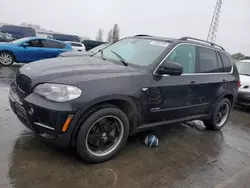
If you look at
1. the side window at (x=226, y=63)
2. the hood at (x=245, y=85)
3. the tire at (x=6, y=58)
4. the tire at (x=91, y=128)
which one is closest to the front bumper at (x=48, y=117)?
the tire at (x=91, y=128)

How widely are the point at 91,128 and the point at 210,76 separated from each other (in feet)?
8.66

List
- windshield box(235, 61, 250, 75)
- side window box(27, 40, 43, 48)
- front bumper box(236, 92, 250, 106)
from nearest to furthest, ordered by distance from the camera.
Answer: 1. front bumper box(236, 92, 250, 106)
2. windshield box(235, 61, 250, 75)
3. side window box(27, 40, 43, 48)

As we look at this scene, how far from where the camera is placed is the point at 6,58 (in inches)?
407

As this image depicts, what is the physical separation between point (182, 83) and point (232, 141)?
1.93m

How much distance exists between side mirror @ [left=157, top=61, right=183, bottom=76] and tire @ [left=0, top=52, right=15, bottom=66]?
8.79 meters

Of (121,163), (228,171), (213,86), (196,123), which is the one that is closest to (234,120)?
(196,123)

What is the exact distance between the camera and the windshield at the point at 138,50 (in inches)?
147

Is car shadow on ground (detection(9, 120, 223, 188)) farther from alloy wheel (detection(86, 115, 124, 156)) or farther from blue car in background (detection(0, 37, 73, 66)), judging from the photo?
blue car in background (detection(0, 37, 73, 66))

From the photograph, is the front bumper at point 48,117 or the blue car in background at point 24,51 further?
the blue car in background at point 24,51

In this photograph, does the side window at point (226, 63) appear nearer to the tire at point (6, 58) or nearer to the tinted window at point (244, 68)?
the tinted window at point (244, 68)

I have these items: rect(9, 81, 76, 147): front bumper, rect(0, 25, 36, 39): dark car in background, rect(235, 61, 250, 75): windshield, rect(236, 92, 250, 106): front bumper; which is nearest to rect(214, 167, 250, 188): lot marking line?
rect(9, 81, 76, 147): front bumper

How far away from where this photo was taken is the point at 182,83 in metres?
3.89

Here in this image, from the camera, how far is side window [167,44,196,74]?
3.91 metres

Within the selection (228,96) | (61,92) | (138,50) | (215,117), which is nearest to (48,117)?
(61,92)
